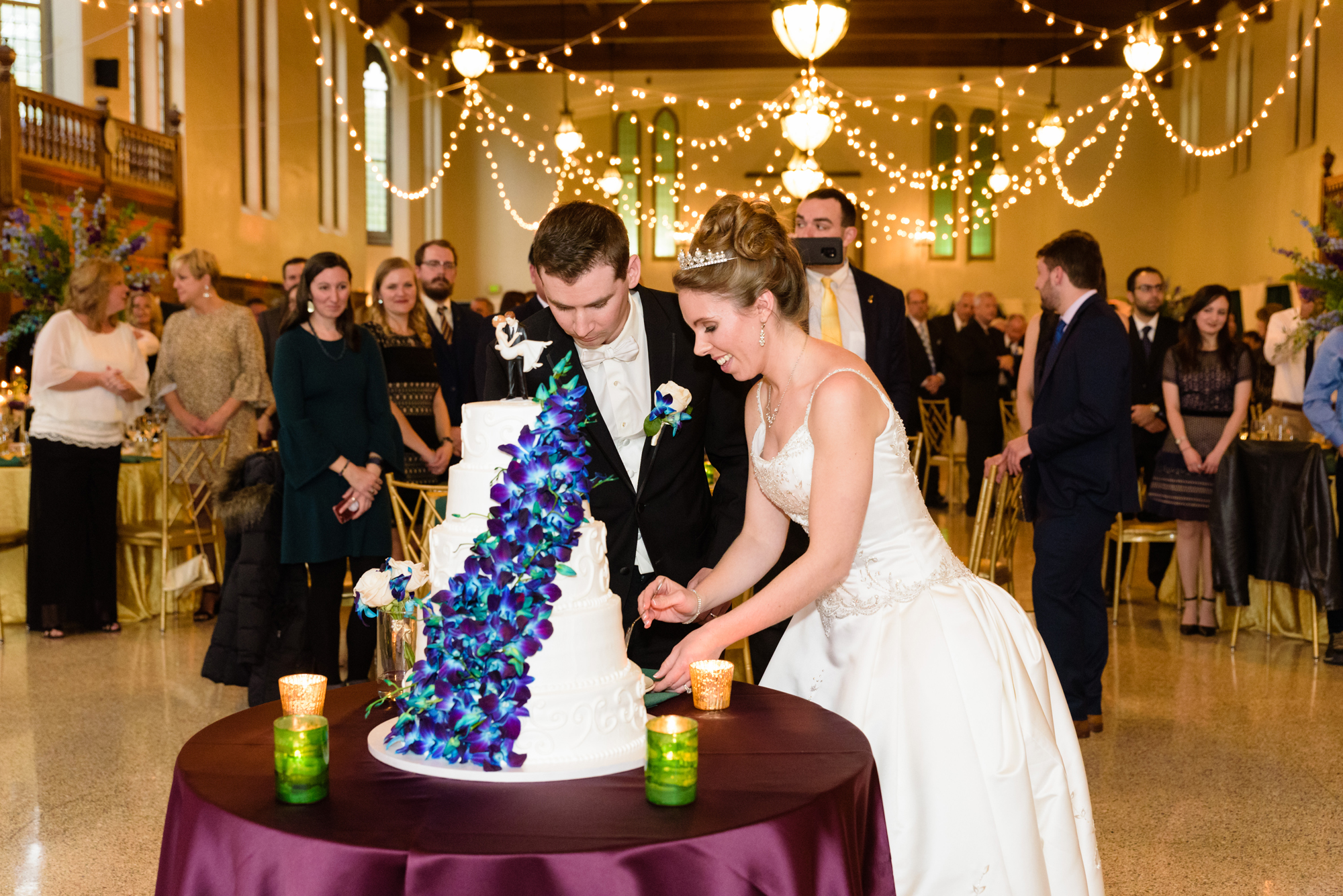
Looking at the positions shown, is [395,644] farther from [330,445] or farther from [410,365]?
[410,365]

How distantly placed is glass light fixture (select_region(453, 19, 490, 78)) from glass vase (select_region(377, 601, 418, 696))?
24.4 ft

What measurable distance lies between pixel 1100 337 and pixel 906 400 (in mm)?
745

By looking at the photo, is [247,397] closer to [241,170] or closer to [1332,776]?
[1332,776]

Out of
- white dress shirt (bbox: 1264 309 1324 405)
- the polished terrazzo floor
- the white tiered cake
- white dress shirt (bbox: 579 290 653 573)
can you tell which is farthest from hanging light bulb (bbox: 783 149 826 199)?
the white tiered cake

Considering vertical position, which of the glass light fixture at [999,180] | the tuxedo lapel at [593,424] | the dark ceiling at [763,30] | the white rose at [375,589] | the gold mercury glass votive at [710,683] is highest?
the dark ceiling at [763,30]

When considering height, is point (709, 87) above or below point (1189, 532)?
above

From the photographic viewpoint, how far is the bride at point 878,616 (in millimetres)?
2057

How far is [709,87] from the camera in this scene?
821 inches

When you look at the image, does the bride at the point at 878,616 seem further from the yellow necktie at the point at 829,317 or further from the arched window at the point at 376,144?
the arched window at the point at 376,144

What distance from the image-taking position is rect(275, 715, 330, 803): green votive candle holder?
1490mm

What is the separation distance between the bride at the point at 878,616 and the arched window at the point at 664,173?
19266mm

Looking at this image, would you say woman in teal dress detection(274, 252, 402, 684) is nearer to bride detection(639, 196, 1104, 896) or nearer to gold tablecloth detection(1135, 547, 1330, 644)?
bride detection(639, 196, 1104, 896)

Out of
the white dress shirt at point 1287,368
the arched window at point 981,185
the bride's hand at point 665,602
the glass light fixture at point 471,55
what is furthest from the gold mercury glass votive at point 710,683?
the arched window at point 981,185

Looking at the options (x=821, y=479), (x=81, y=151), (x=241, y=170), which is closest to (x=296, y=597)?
(x=821, y=479)
